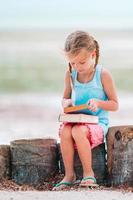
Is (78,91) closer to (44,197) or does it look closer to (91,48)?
(91,48)

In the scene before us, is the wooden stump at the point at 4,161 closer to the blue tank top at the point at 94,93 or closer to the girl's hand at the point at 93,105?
the blue tank top at the point at 94,93

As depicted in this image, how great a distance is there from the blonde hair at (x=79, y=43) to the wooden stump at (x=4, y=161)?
643 mm

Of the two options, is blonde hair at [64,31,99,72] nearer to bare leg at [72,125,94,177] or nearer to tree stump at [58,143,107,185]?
bare leg at [72,125,94,177]

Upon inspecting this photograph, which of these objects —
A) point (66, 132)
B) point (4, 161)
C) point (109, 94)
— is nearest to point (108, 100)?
point (109, 94)

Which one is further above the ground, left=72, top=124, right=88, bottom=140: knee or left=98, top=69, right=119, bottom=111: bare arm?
left=98, top=69, right=119, bottom=111: bare arm

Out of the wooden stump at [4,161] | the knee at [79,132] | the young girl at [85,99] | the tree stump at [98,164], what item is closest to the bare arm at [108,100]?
the young girl at [85,99]

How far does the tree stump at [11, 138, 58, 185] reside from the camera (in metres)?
4.27

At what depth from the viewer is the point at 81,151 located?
4094 millimetres

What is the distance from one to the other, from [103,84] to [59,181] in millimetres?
566

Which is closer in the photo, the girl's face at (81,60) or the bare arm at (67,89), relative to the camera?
the girl's face at (81,60)

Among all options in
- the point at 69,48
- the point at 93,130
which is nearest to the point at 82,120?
the point at 93,130

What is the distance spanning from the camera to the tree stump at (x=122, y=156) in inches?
163

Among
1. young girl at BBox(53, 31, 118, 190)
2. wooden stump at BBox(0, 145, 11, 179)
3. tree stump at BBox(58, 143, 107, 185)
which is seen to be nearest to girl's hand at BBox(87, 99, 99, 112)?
young girl at BBox(53, 31, 118, 190)

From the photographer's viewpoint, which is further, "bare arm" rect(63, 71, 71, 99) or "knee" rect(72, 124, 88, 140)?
"bare arm" rect(63, 71, 71, 99)
